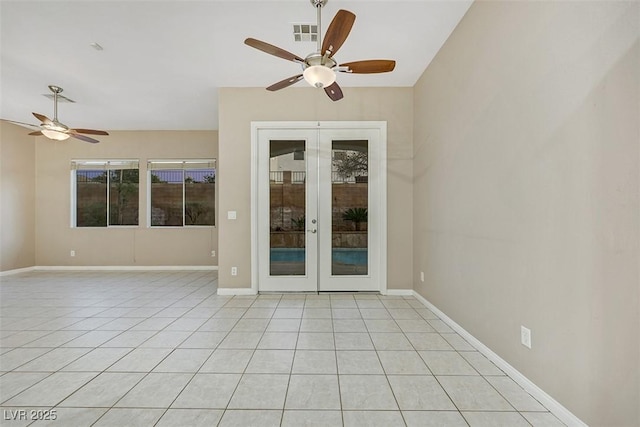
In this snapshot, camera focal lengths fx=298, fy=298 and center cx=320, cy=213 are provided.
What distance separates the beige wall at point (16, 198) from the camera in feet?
19.2

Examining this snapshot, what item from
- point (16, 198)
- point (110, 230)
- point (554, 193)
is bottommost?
point (110, 230)

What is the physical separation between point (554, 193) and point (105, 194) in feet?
25.6

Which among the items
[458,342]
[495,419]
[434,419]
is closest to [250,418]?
[434,419]

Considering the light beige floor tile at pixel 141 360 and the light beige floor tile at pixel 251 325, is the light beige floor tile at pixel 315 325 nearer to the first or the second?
the light beige floor tile at pixel 251 325

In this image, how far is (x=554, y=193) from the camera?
1.72 m

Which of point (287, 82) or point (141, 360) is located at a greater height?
point (287, 82)

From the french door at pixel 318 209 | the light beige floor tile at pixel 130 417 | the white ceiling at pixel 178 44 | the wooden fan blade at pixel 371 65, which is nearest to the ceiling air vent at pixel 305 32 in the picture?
the white ceiling at pixel 178 44

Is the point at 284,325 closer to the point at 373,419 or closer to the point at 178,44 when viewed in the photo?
the point at 373,419

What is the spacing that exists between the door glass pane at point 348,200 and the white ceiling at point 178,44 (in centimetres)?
92

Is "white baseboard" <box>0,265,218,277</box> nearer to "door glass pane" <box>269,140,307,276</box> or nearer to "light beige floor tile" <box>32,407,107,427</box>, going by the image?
"door glass pane" <box>269,140,307,276</box>

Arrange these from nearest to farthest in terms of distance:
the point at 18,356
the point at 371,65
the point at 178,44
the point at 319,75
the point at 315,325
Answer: the point at 18,356, the point at 319,75, the point at 371,65, the point at 315,325, the point at 178,44

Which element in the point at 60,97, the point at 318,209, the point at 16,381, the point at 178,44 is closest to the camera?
the point at 16,381

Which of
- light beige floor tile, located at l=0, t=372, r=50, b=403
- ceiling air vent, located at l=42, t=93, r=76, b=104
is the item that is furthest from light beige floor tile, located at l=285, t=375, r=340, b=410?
ceiling air vent, located at l=42, t=93, r=76, b=104

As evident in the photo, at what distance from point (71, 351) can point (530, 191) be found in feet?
12.3
